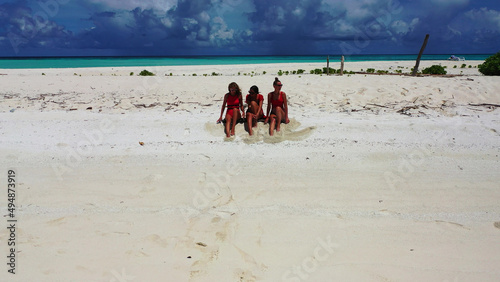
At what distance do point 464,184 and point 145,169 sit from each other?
198 inches

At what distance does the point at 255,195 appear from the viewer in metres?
4.34

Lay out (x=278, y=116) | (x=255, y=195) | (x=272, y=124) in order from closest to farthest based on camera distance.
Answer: (x=255, y=195)
(x=272, y=124)
(x=278, y=116)

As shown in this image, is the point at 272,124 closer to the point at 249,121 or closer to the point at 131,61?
the point at 249,121

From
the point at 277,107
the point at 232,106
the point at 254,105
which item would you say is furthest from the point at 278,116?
the point at 232,106

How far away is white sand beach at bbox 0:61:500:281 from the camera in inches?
121

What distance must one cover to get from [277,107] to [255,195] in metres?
2.85

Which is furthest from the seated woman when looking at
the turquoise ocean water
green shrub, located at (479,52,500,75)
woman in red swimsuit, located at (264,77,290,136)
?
the turquoise ocean water

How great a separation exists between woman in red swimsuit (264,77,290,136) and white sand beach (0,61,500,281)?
265mm

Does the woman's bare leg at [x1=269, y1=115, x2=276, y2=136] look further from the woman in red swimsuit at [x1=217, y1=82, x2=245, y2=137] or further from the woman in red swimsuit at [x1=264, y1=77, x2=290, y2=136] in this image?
the woman in red swimsuit at [x1=217, y1=82, x2=245, y2=137]

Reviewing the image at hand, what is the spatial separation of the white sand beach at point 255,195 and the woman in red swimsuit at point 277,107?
0.26 m

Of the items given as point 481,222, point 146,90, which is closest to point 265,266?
point 481,222

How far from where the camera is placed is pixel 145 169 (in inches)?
202

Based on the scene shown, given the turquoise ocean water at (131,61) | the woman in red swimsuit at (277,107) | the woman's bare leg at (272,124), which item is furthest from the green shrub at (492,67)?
the turquoise ocean water at (131,61)

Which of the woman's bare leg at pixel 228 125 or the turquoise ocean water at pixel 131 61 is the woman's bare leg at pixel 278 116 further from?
the turquoise ocean water at pixel 131 61
